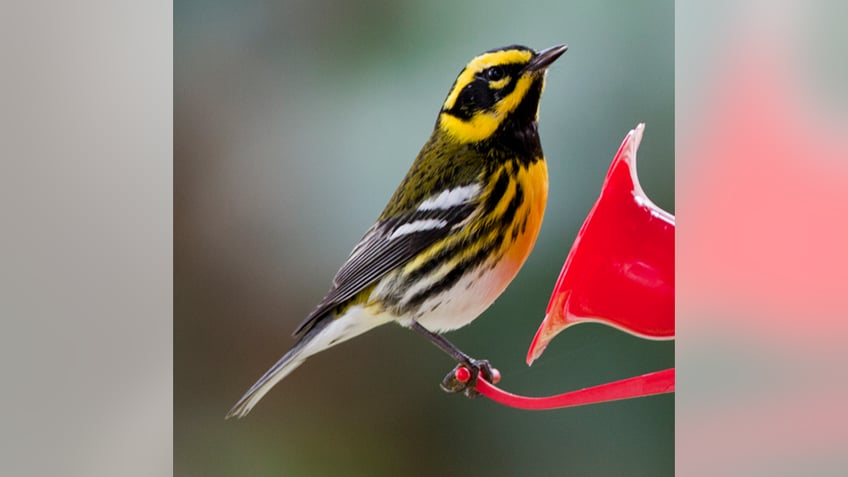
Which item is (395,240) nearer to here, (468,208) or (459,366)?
(468,208)

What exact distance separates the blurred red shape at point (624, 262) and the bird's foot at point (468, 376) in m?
0.20

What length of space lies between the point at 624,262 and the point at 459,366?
414 mm

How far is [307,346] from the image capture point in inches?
69.0

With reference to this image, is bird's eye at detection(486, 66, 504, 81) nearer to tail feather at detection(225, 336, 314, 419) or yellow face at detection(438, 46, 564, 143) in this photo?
yellow face at detection(438, 46, 564, 143)

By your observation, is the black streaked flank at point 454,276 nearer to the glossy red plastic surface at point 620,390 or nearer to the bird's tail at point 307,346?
the bird's tail at point 307,346

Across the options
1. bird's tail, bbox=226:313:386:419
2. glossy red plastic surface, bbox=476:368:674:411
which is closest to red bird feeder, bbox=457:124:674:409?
glossy red plastic surface, bbox=476:368:674:411

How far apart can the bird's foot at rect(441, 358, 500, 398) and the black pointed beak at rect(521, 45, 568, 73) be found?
58cm

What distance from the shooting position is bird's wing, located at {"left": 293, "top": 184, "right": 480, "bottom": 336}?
1536 mm
